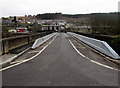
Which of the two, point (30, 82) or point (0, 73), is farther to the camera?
point (0, 73)

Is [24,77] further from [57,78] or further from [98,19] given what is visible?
[98,19]

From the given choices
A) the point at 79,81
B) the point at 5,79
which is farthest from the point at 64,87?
the point at 5,79

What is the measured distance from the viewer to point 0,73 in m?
7.97

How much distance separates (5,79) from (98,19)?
212ft

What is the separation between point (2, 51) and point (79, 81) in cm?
806

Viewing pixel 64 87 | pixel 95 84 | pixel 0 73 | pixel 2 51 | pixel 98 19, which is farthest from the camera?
pixel 98 19

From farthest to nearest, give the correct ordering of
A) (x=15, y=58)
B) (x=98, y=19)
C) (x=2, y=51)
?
(x=98, y=19) < (x=2, y=51) < (x=15, y=58)

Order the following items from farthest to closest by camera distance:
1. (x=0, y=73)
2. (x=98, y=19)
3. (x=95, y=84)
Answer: (x=98, y=19) < (x=0, y=73) < (x=95, y=84)

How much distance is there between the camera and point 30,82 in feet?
21.3

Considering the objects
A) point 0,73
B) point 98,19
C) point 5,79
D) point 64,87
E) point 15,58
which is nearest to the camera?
point 64,87

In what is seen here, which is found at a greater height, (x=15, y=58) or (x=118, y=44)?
(x=118, y=44)

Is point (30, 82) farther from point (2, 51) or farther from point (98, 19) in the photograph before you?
point (98, 19)

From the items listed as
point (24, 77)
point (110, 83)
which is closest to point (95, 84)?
point (110, 83)

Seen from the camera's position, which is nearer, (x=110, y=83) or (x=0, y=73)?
(x=110, y=83)
